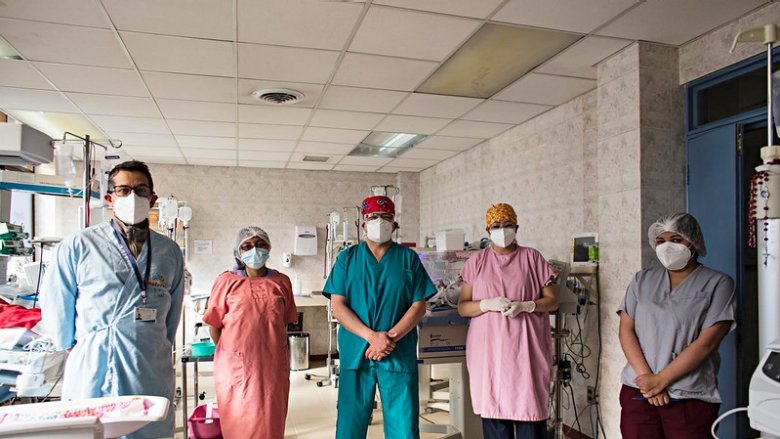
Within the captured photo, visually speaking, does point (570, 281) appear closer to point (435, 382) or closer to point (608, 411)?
point (608, 411)

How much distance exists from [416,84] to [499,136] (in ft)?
5.38

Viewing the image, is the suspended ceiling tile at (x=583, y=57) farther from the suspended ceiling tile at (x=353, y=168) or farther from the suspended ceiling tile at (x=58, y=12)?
the suspended ceiling tile at (x=353, y=168)

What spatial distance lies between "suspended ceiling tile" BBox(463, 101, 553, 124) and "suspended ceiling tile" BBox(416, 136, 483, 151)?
0.68 metres

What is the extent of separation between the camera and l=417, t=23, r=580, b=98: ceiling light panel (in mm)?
2704

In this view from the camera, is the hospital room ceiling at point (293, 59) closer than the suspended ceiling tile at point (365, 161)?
Yes

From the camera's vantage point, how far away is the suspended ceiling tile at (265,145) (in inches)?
197

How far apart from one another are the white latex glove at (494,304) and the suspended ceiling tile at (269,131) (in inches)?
103

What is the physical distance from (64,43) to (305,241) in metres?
4.00

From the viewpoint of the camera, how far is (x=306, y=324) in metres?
6.52

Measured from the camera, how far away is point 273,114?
404cm

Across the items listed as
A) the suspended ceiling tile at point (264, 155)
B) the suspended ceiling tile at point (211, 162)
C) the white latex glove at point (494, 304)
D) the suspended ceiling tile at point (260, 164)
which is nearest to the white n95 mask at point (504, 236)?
the white latex glove at point (494, 304)

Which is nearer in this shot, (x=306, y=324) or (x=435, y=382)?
(x=435, y=382)

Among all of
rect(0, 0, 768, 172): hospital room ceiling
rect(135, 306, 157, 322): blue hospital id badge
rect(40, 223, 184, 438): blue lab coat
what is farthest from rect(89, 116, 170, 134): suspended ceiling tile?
rect(135, 306, 157, 322): blue hospital id badge

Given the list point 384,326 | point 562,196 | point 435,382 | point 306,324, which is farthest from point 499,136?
point 306,324
